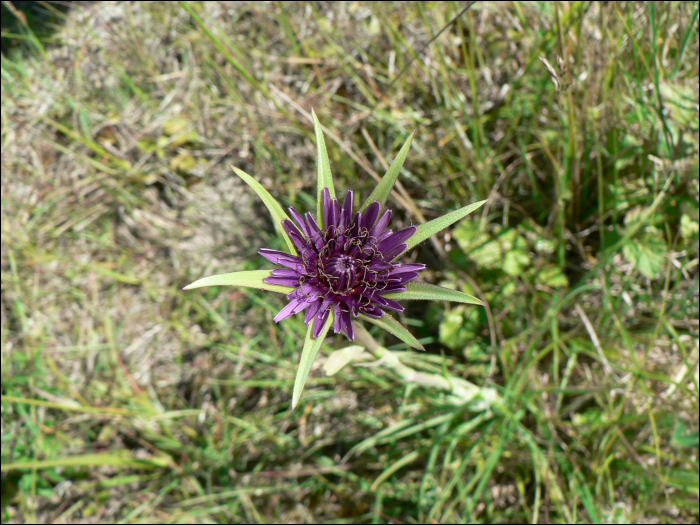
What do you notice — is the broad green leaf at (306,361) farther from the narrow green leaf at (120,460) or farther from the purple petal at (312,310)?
the narrow green leaf at (120,460)

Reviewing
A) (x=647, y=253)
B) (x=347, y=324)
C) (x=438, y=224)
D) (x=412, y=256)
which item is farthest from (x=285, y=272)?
(x=647, y=253)

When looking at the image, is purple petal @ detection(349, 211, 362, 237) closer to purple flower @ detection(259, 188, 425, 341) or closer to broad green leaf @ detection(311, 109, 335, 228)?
purple flower @ detection(259, 188, 425, 341)

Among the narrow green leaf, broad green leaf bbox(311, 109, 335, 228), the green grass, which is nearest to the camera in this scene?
broad green leaf bbox(311, 109, 335, 228)

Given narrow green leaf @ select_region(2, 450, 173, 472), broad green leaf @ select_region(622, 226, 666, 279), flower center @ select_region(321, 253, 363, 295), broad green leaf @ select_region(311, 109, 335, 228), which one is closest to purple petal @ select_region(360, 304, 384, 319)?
flower center @ select_region(321, 253, 363, 295)

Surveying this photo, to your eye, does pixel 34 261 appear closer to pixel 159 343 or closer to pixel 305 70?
pixel 159 343

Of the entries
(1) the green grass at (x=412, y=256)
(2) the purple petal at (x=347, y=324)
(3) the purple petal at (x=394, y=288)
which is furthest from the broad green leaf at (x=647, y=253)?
(2) the purple petal at (x=347, y=324)

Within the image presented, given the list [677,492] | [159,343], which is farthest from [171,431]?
[677,492]

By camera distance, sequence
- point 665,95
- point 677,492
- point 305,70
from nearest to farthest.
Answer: point 665,95 → point 677,492 → point 305,70
